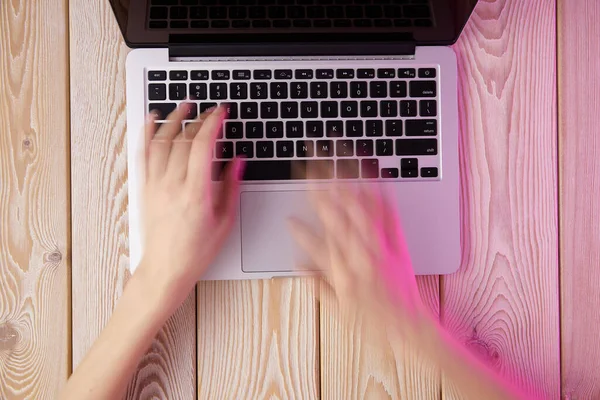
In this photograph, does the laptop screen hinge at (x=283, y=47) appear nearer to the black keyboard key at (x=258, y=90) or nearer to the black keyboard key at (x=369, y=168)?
the black keyboard key at (x=258, y=90)

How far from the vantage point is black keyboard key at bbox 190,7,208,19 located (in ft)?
1.97

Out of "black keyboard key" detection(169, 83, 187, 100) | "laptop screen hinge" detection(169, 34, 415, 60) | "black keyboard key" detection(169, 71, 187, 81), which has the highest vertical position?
"laptop screen hinge" detection(169, 34, 415, 60)

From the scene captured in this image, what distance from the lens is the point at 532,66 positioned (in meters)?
0.67

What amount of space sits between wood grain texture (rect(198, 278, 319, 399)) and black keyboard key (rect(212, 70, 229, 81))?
276 mm

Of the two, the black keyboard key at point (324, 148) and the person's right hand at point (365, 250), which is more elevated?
the black keyboard key at point (324, 148)

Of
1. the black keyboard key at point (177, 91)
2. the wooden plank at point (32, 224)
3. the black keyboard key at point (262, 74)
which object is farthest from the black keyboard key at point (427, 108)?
the wooden plank at point (32, 224)

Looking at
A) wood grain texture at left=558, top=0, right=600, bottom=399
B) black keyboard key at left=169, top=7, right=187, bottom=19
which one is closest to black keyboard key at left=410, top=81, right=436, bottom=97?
wood grain texture at left=558, top=0, right=600, bottom=399

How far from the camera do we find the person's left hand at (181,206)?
60cm

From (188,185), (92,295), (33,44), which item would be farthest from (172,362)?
(33,44)

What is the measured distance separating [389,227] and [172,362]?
352 mm

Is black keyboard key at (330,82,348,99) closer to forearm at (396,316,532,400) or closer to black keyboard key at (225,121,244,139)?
black keyboard key at (225,121,244,139)

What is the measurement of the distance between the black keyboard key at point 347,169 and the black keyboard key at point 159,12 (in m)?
0.29

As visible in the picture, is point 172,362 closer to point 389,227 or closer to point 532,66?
point 389,227

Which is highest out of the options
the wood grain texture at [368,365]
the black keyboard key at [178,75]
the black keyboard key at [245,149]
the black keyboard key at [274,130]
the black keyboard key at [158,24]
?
the black keyboard key at [158,24]
